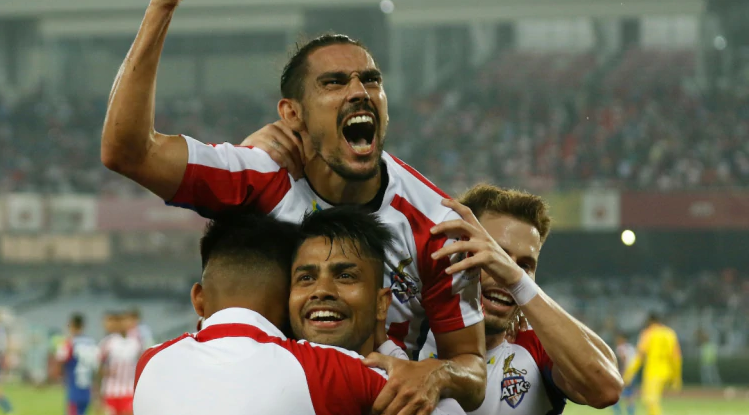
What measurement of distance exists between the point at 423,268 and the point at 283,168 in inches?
23.8

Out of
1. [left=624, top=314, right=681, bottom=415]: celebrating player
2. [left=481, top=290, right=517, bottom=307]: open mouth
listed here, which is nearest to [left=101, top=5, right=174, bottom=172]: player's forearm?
[left=481, top=290, right=517, bottom=307]: open mouth

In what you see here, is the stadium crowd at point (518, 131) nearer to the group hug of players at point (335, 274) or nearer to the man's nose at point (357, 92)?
the group hug of players at point (335, 274)

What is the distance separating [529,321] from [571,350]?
0.56 ft

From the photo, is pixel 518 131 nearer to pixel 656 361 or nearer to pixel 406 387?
pixel 656 361

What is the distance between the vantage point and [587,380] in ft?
11.0

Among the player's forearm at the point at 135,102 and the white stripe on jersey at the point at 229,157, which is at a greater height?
the player's forearm at the point at 135,102

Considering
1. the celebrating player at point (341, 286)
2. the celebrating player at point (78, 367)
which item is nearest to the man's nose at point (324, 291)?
the celebrating player at point (341, 286)

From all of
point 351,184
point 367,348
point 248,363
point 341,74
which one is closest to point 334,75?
point 341,74

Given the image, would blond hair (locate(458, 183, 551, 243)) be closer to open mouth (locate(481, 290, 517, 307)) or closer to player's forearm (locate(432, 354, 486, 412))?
open mouth (locate(481, 290, 517, 307))

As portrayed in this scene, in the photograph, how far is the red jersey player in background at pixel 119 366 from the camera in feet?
43.3

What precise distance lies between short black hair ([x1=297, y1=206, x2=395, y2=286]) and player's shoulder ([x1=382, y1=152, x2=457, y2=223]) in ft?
0.90

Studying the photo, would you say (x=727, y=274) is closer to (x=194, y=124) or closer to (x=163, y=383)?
(x=194, y=124)

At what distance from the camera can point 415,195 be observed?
11.5 ft

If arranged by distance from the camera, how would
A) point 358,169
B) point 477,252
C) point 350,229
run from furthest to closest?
point 358,169, point 477,252, point 350,229
